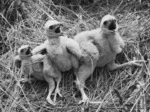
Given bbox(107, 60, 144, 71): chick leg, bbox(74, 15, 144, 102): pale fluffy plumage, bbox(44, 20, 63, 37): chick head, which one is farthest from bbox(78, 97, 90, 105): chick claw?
bbox(44, 20, 63, 37): chick head

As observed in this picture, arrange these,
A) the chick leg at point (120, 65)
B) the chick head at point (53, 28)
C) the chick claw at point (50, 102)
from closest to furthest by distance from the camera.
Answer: the chick head at point (53, 28) < the chick claw at point (50, 102) < the chick leg at point (120, 65)

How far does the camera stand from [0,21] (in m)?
4.07

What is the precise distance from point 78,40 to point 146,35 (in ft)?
2.49

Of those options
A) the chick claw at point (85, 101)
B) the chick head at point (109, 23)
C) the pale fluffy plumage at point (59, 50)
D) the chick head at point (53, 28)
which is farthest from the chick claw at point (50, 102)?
the chick head at point (109, 23)

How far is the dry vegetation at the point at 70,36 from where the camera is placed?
2896 mm

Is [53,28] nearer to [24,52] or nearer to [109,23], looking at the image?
[24,52]

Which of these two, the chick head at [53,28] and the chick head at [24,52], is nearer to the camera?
the chick head at [53,28]

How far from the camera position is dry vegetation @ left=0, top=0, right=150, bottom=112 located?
290 centimetres

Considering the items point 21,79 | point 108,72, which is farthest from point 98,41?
point 21,79

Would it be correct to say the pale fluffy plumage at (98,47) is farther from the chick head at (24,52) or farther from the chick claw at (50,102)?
the chick head at (24,52)

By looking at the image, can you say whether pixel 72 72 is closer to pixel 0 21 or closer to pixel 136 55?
pixel 136 55

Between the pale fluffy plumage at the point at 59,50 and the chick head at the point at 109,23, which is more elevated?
the chick head at the point at 109,23

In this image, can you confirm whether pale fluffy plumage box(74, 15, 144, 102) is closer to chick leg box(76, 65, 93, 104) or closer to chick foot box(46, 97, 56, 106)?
chick leg box(76, 65, 93, 104)

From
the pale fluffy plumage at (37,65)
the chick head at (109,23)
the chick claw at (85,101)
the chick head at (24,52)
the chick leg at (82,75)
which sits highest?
the chick head at (109,23)
